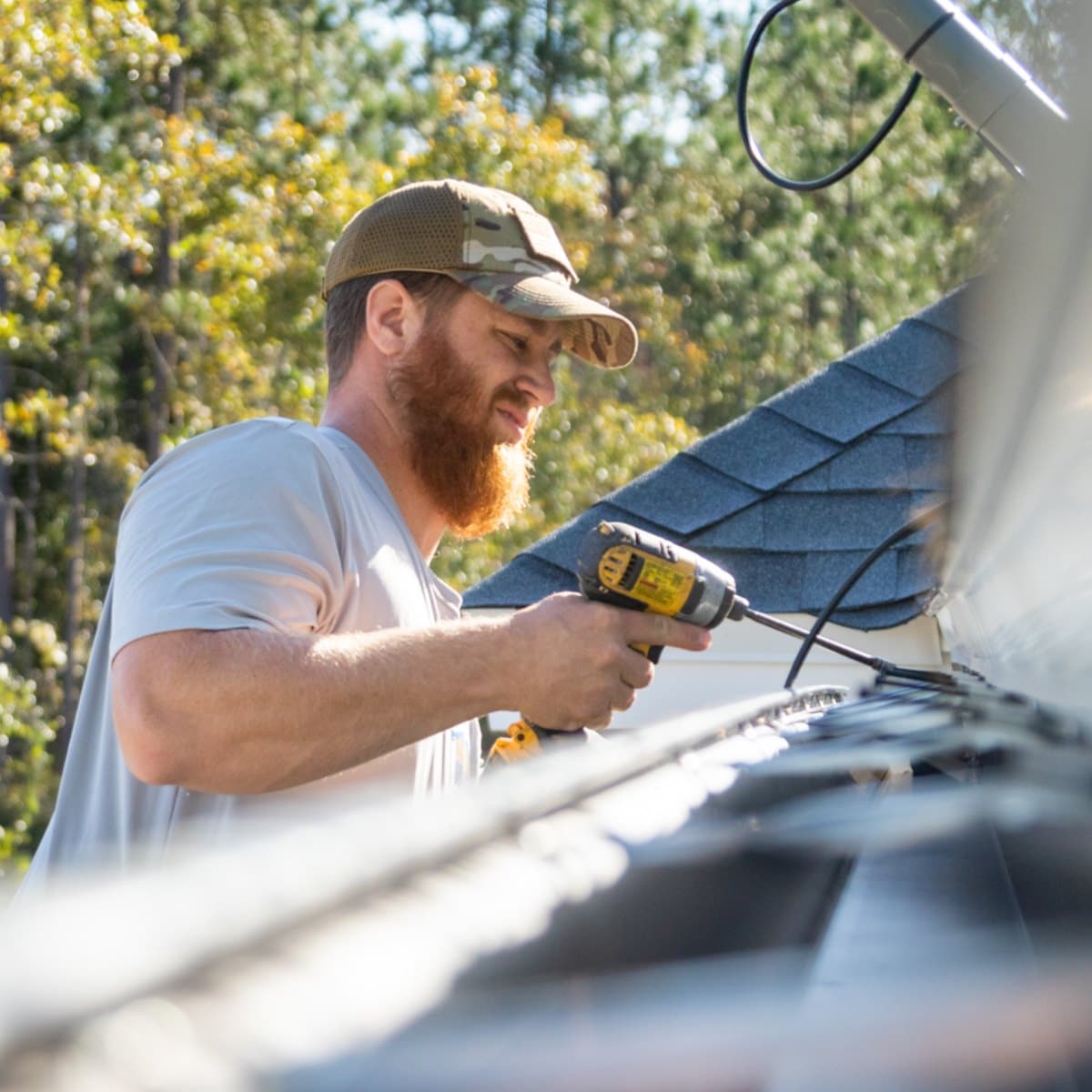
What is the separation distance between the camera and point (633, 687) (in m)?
2.15

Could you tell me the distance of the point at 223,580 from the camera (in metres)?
1.77

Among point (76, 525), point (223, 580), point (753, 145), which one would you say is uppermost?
point (76, 525)

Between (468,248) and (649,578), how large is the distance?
0.63m

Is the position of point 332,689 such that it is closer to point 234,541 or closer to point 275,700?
point 275,700

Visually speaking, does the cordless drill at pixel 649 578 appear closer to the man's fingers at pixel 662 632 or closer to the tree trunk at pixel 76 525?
the man's fingers at pixel 662 632

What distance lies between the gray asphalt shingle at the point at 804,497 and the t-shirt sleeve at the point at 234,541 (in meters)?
2.53

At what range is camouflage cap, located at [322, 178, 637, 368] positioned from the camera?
7.77 ft

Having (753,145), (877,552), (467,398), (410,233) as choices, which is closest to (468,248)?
(410,233)

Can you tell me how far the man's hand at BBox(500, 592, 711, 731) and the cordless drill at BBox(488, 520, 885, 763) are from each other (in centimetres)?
4

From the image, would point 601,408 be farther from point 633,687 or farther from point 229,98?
point 633,687

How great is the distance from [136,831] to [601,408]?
15911mm

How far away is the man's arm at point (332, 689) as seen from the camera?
5.66 feet

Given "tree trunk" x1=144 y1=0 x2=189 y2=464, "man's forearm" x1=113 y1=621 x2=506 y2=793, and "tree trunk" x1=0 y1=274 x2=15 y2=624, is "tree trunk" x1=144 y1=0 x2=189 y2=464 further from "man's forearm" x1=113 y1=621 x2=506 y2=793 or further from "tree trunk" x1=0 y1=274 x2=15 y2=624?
"man's forearm" x1=113 y1=621 x2=506 y2=793

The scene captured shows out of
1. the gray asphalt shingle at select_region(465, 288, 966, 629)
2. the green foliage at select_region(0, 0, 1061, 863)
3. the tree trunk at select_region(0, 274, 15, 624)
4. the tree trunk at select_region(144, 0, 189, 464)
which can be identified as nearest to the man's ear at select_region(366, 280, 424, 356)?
the gray asphalt shingle at select_region(465, 288, 966, 629)
